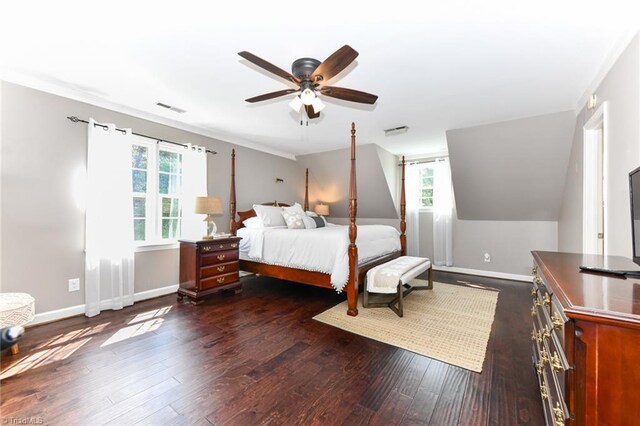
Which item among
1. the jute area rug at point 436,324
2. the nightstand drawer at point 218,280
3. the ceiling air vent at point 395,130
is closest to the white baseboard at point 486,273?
the jute area rug at point 436,324

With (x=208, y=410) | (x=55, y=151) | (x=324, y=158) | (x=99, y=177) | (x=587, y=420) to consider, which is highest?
(x=324, y=158)

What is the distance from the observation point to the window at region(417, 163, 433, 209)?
5496 millimetres

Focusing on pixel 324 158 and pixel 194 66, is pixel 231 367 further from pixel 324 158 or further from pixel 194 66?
pixel 324 158

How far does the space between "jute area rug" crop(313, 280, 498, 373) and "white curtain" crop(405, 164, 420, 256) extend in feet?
6.02

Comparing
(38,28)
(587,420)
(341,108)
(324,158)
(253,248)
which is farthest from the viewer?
(324,158)

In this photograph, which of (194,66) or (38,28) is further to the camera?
(194,66)

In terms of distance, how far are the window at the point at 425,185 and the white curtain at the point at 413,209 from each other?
0.16 ft

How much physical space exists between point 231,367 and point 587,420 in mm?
1985

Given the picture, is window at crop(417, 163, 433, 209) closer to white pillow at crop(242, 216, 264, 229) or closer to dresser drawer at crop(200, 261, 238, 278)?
white pillow at crop(242, 216, 264, 229)

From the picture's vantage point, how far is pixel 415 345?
2.37 metres

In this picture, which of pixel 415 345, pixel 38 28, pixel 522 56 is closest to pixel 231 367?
pixel 415 345

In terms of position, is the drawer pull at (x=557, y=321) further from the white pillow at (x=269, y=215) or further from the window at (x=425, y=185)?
the window at (x=425, y=185)

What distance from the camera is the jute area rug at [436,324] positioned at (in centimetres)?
228

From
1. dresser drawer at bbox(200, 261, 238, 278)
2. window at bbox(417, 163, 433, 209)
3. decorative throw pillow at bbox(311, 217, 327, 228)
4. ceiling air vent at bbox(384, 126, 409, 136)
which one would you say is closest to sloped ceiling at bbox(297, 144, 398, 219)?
window at bbox(417, 163, 433, 209)
